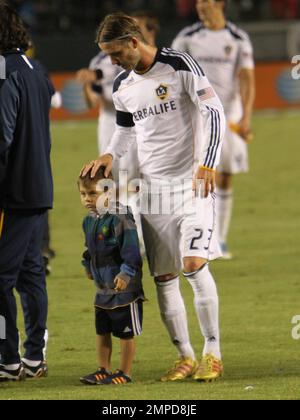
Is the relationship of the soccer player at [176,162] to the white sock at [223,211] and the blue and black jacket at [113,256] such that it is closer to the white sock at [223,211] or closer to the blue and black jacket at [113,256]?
the blue and black jacket at [113,256]

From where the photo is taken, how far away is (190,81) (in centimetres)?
758

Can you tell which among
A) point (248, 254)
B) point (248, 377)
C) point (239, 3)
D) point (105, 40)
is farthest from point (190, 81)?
point (239, 3)

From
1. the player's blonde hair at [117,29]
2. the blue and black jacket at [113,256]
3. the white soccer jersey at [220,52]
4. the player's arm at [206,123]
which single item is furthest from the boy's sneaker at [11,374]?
the white soccer jersey at [220,52]

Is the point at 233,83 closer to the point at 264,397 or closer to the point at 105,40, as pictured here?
the point at 105,40

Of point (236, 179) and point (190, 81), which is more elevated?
point (190, 81)

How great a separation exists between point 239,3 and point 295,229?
675 inches

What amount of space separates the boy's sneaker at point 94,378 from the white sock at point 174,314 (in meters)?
0.52

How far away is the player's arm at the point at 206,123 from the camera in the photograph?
24.3ft

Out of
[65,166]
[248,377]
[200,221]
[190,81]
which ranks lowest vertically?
[65,166]

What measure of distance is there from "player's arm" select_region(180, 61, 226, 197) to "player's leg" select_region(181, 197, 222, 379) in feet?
0.71

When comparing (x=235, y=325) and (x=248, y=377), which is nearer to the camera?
(x=248, y=377)

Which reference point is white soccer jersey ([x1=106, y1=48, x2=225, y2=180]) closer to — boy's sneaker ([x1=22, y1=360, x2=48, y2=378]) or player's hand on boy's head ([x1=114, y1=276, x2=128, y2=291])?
player's hand on boy's head ([x1=114, y1=276, x2=128, y2=291])

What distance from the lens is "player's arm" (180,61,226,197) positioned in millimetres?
7395
